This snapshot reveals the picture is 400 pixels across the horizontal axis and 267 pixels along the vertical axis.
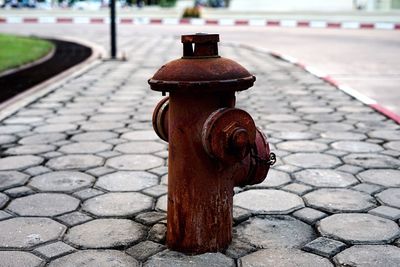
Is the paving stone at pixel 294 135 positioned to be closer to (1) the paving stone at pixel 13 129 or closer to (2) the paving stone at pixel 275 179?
(2) the paving stone at pixel 275 179

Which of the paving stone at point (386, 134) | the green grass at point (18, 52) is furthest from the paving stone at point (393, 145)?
the green grass at point (18, 52)

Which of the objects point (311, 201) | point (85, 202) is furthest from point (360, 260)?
point (85, 202)

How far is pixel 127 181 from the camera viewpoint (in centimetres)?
288

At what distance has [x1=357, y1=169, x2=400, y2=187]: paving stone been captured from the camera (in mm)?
2844

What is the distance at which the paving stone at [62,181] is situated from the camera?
2752 millimetres

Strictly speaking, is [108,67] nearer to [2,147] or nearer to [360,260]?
[2,147]

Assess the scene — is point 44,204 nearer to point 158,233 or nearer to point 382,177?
point 158,233

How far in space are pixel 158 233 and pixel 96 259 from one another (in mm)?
317

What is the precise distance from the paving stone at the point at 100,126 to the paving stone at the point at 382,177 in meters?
2.08

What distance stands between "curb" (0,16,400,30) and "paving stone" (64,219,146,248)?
787 inches

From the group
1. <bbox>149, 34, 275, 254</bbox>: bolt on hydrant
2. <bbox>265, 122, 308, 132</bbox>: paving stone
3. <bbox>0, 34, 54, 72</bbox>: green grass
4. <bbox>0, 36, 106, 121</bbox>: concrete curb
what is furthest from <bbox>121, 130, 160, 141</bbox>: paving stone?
<bbox>0, 34, 54, 72</bbox>: green grass

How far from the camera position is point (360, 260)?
76.5 inches

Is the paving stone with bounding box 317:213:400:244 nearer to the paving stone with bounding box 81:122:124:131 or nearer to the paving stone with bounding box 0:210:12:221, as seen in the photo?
the paving stone with bounding box 0:210:12:221

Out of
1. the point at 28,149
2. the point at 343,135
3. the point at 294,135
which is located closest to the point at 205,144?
the point at 28,149
